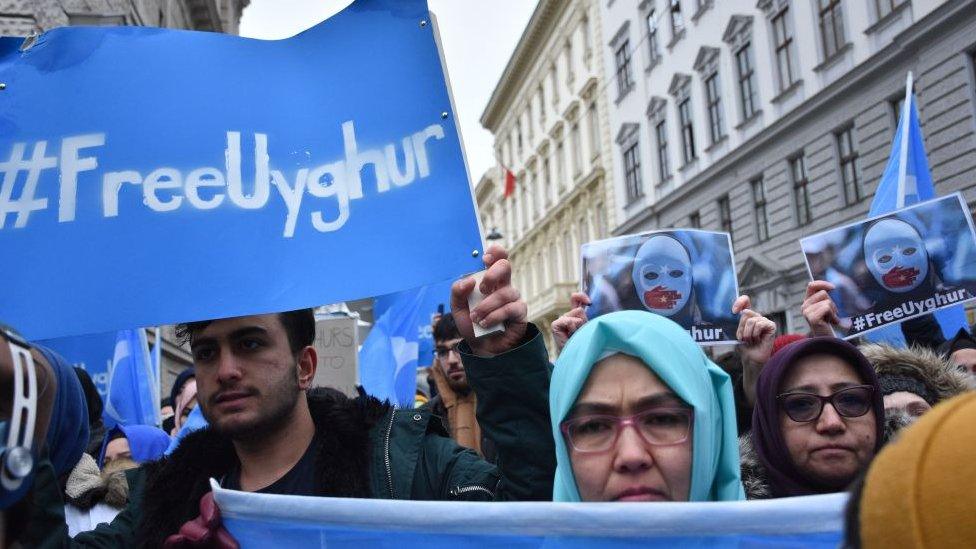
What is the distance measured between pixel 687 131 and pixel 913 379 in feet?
69.0

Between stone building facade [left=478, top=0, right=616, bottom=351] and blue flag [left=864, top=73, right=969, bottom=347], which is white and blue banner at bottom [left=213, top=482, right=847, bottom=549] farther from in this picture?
stone building facade [left=478, top=0, right=616, bottom=351]

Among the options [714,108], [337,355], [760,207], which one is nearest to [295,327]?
[337,355]

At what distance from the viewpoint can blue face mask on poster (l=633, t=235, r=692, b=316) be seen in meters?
4.36

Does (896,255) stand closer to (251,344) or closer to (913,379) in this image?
(913,379)

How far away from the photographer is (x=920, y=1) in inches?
554

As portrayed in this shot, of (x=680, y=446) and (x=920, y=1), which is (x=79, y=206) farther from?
(x=920, y=1)

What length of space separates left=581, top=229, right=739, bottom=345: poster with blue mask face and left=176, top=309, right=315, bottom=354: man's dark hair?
7.06ft

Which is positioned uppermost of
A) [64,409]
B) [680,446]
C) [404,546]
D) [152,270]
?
[152,270]

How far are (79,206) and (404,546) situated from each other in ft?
4.12

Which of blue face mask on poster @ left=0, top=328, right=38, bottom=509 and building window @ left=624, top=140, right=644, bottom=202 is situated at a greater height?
building window @ left=624, top=140, right=644, bottom=202

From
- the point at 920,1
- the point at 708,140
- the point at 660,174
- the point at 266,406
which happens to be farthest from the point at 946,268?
the point at 660,174

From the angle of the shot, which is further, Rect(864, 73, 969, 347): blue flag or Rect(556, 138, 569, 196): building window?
Rect(556, 138, 569, 196): building window

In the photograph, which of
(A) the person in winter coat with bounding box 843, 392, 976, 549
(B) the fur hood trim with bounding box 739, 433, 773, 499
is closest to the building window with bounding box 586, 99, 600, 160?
(B) the fur hood trim with bounding box 739, 433, 773, 499

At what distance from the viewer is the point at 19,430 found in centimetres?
125
